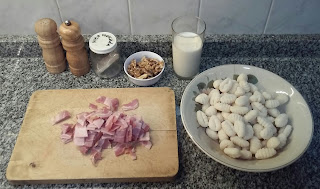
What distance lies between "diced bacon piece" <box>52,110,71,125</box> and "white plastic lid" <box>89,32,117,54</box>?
0.20 metres

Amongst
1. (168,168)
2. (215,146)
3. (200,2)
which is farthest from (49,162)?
(200,2)

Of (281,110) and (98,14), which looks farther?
(98,14)

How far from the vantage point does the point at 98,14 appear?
1004mm

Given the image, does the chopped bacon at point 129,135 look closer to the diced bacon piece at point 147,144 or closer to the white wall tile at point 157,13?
the diced bacon piece at point 147,144

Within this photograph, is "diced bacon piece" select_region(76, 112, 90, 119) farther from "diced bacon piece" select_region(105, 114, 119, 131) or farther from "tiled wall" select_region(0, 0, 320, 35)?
"tiled wall" select_region(0, 0, 320, 35)

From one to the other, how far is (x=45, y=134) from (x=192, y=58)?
0.48 metres

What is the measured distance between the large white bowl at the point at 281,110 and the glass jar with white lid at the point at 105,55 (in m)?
0.27

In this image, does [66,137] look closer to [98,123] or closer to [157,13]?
[98,123]

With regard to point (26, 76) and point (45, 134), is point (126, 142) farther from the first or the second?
point (26, 76)

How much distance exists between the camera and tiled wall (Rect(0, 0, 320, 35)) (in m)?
0.97

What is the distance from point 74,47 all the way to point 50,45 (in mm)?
79

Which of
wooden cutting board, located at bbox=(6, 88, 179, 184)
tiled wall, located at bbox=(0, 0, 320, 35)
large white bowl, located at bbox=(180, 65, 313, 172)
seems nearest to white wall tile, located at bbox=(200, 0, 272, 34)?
tiled wall, located at bbox=(0, 0, 320, 35)

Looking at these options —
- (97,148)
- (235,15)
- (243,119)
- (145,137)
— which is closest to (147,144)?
(145,137)

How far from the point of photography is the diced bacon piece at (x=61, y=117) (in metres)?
0.89
